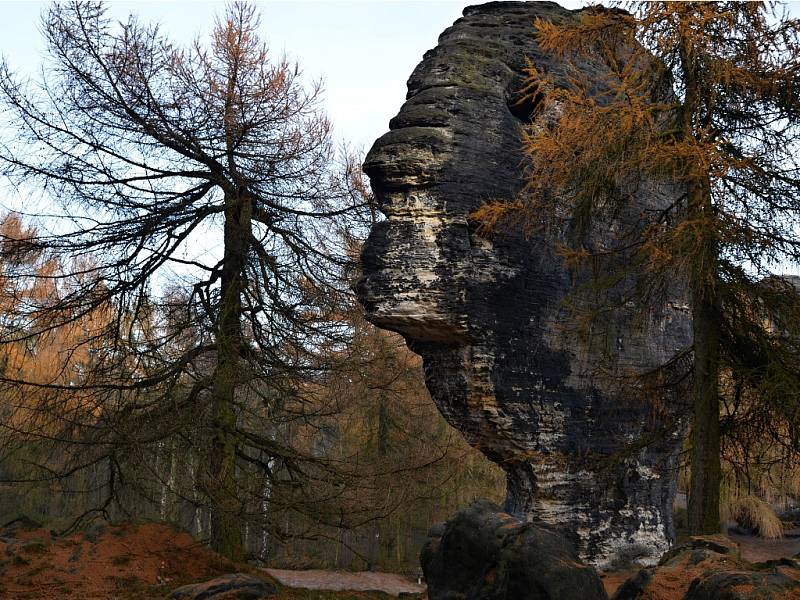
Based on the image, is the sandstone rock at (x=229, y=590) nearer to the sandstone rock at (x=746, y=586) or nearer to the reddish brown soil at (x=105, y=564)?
the reddish brown soil at (x=105, y=564)

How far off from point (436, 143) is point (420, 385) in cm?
1010

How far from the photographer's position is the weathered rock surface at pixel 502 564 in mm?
6309

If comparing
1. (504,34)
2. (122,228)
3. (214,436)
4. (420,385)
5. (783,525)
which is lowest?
(783,525)

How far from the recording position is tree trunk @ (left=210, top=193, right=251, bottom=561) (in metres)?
9.98

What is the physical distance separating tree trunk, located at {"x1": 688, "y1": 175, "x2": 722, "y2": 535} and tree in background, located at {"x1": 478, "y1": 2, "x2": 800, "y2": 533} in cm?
1

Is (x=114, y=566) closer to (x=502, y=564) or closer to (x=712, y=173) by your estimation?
(x=502, y=564)

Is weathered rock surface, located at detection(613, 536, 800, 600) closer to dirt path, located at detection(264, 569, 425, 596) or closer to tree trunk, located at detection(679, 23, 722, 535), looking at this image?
tree trunk, located at detection(679, 23, 722, 535)

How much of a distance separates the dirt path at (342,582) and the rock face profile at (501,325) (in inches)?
114

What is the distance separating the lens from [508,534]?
A: 6.89m

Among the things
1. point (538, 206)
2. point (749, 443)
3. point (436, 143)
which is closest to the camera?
point (749, 443)

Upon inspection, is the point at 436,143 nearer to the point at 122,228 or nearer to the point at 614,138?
the point at 614,138

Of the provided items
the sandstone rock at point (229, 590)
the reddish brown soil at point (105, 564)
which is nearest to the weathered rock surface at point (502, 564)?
the sandstone rock at point (229, 590)

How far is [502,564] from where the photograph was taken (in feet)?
22.0

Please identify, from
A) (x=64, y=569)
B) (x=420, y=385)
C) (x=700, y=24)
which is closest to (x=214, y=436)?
(x=64, y=569)
